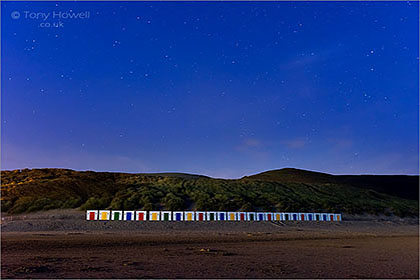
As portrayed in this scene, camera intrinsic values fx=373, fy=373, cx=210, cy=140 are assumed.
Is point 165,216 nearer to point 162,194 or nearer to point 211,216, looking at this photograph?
point 211,216

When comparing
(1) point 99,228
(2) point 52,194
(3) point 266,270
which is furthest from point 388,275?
(2) point 52,194

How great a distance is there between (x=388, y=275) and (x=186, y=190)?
30.7 metres

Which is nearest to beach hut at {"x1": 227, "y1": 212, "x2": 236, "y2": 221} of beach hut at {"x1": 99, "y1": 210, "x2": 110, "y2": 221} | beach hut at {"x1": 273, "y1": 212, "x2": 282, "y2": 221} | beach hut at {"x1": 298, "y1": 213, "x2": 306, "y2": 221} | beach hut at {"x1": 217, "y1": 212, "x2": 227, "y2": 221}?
beach hut at {"x1": 217, "y1": 212, "x2": 227, "y2": 221}

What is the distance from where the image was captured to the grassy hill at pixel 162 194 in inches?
1254

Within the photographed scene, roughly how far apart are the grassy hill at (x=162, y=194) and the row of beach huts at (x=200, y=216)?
6.25 feet

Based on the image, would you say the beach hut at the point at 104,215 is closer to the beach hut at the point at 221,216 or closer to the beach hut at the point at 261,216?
the beach hut at the point at 221,216

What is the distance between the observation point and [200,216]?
1183 inches

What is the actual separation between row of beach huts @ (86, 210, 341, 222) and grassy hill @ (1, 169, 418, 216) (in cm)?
191

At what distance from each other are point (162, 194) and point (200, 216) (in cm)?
689

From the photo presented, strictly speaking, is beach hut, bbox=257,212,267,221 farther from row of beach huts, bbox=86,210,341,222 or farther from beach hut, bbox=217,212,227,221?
beach hut, bbox=217,212,227,221

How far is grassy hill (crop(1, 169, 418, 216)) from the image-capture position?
31.8m

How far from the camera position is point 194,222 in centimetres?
2842

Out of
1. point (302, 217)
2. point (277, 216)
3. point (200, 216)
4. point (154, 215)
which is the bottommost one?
point (302, 217)

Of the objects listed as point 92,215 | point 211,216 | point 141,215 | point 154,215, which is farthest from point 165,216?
point 92,215
